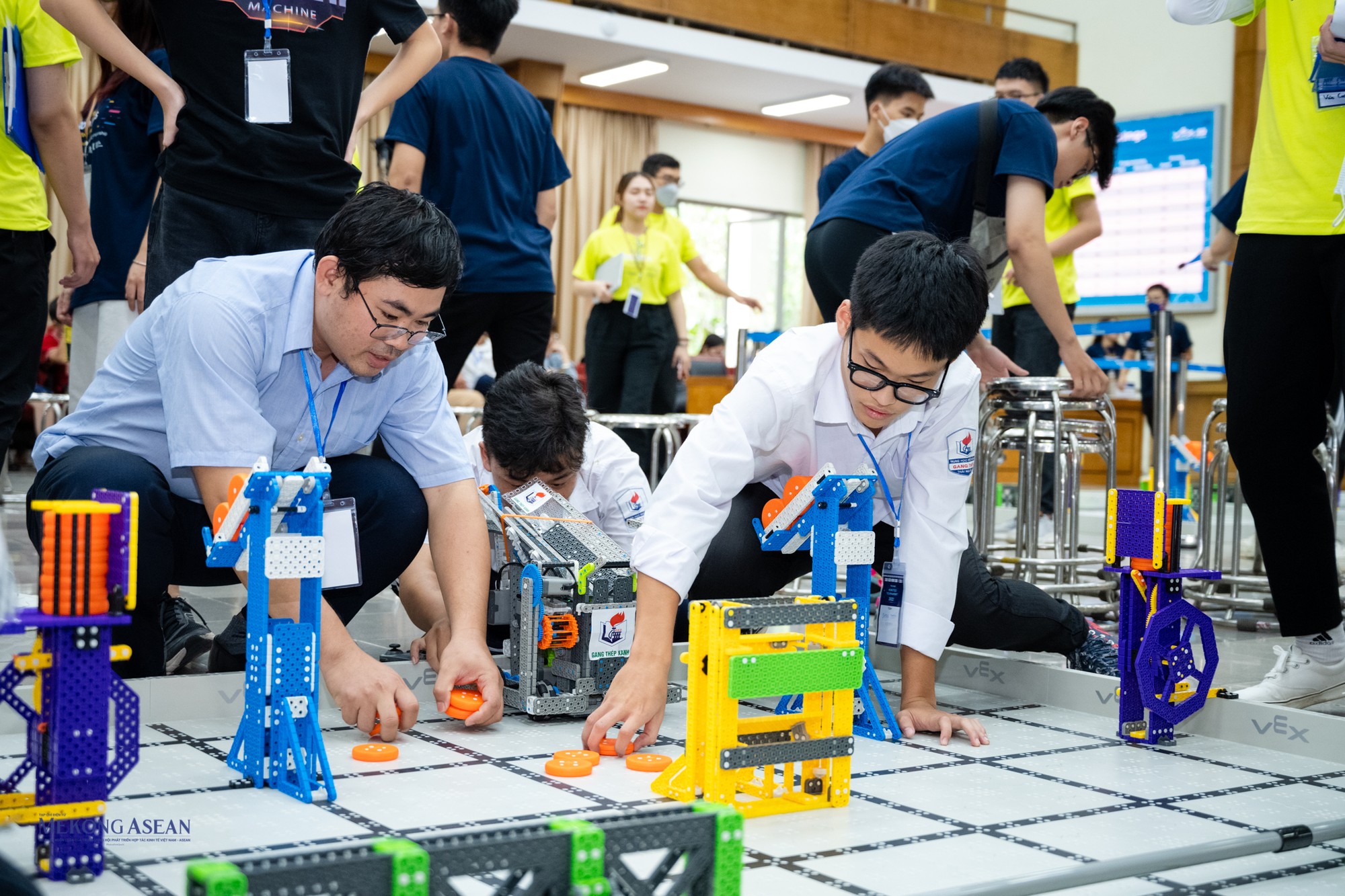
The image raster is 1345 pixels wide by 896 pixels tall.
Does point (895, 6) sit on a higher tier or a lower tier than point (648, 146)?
higher

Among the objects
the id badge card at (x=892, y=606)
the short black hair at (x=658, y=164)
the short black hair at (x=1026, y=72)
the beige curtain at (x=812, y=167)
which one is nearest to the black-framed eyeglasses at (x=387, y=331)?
the id badge card at (x=892, y=606)

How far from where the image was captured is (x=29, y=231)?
214cm

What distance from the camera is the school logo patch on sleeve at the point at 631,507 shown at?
8.38ft

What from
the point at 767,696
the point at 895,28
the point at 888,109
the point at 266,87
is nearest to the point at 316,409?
the point at 266,87

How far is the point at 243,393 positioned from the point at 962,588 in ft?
4.01

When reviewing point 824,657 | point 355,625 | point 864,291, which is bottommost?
point 355,625

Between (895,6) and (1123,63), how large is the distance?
2.27 m

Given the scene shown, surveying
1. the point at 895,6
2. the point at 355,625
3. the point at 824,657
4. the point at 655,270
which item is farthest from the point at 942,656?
the point at 895,6

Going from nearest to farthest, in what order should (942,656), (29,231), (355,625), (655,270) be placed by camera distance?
(29,231) < (942,656) < (355,625) < (655,270)

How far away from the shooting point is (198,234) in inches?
85.2

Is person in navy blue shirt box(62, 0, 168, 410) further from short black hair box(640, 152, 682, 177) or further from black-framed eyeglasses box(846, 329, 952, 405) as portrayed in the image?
short black hair box(640, 152, 682, 177)

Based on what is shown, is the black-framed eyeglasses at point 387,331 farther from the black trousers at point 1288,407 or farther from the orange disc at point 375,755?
the black trousers at point 1288,407

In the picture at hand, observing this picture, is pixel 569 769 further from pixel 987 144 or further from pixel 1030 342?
pixel 1030 342

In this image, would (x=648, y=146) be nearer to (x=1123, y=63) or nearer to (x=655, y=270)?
(x=1123, y=63)
